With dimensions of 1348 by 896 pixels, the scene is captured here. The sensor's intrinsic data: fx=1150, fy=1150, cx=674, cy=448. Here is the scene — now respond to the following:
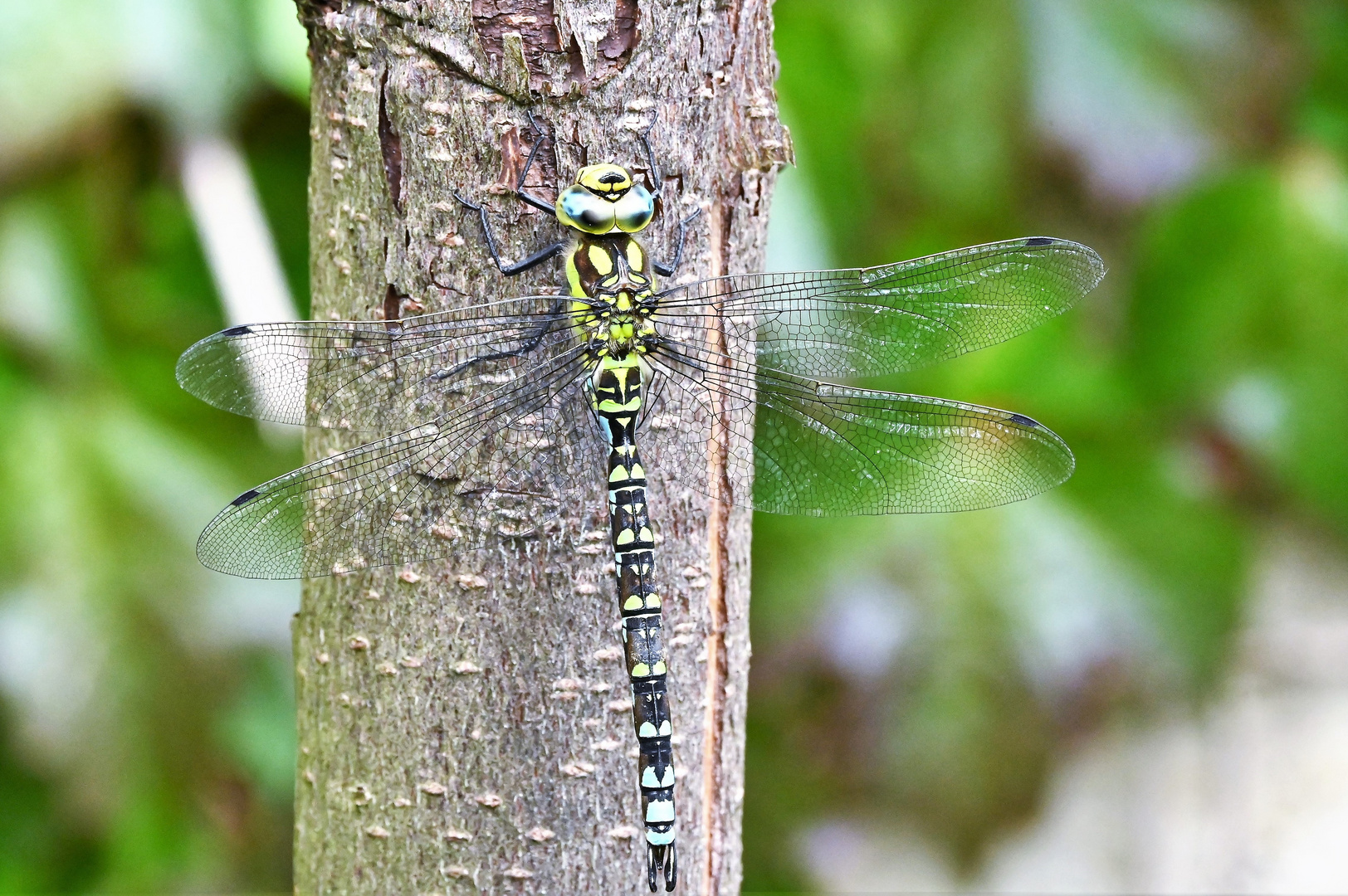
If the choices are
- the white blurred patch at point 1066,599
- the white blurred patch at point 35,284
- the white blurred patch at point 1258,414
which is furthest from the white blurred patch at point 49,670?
the white blurred patch at point 1258,414

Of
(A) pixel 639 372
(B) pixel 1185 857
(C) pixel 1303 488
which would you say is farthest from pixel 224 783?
(B) pixel 1185 857

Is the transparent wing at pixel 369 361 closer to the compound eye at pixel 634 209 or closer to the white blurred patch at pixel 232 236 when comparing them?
the compound eye at pixel 634 209

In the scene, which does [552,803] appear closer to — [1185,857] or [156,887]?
[156,887]

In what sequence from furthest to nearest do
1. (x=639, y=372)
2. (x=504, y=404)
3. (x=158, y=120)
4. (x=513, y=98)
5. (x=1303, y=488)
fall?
(x=1303, y=488) → (x=158, y=120) → (x=639, y=372) → (x=504, y=404) → (x=513, y=98)

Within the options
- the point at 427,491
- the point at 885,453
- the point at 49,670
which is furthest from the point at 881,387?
the point at 49,670

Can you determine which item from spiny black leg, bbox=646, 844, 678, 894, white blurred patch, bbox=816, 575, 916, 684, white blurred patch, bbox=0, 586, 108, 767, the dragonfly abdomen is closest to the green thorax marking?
the dragonfly abdomen

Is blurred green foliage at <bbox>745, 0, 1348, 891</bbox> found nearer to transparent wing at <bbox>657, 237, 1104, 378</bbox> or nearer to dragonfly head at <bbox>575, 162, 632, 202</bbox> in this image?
transparent wing at <bbox>657, 237, 1104, 378</bbox>

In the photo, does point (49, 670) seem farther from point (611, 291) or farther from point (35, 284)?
point (611, 291)
